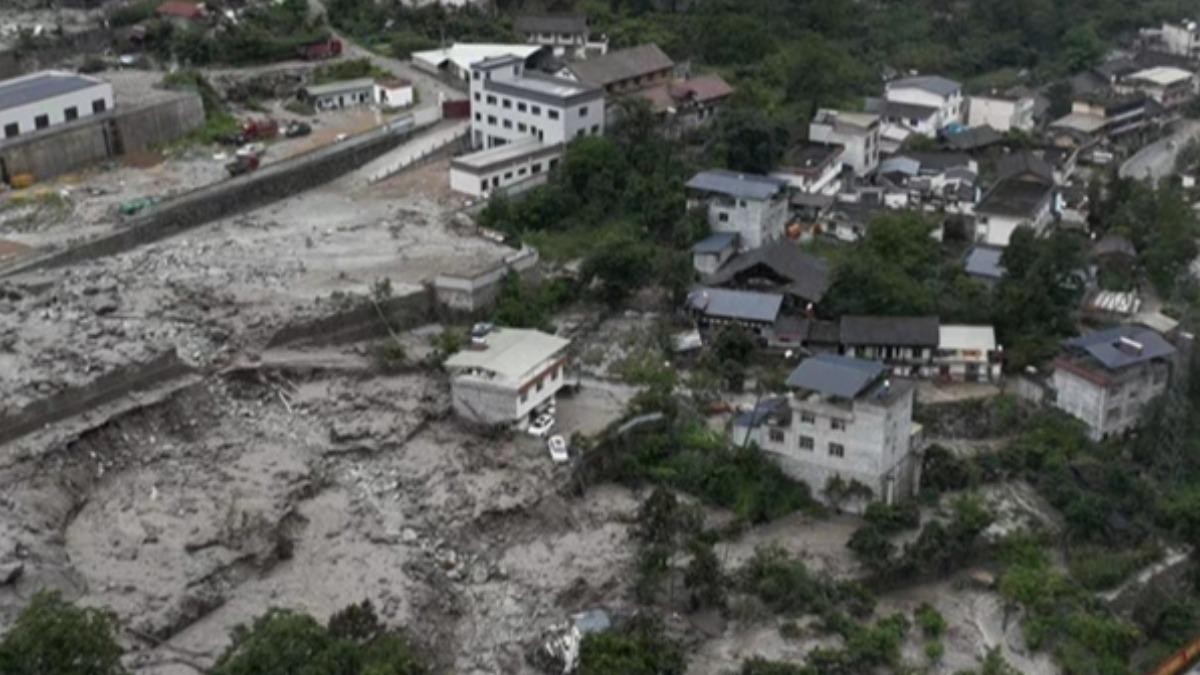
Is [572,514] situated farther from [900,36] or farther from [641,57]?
[900,36]

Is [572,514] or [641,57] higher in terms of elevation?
[641,57]

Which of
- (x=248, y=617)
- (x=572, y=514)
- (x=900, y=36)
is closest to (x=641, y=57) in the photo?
(x=900, y=36)

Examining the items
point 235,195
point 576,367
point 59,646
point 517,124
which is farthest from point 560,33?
point 59,646

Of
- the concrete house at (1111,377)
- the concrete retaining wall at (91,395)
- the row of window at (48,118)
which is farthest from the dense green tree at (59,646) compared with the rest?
the row of window at (48,118)

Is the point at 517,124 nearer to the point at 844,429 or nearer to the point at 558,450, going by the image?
the point at 558,450

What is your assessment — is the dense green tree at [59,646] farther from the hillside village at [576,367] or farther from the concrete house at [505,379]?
the concrete house at [505,379]
